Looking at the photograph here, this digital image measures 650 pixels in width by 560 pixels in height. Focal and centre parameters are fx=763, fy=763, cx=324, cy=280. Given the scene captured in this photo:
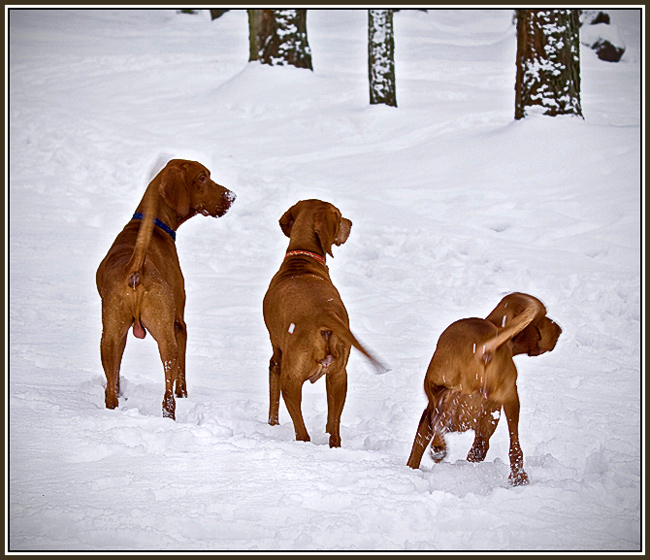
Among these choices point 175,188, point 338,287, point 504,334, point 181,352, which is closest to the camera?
point 504,334

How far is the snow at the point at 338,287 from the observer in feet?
10.2

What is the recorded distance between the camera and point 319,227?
4.79m

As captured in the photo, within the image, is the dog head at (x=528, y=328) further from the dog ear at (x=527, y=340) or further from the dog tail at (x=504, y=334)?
the dog tail at (x=504, y=334)

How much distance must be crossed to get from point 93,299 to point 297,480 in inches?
169

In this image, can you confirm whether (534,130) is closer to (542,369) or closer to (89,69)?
(542,369)

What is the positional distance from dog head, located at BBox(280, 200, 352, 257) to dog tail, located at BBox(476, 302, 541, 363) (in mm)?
1623

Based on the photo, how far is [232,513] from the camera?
9.99 feet

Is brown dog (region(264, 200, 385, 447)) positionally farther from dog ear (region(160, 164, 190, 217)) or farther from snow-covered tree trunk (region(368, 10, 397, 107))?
snow-covered tree trunk (region(368, 10, 397, 107))

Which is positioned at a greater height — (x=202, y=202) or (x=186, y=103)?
(x=202, y=202)

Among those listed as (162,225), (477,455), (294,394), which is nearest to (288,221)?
(162,225)

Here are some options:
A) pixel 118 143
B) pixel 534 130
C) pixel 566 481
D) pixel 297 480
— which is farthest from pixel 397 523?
pixel 118 143

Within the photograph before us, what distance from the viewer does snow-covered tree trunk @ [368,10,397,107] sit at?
12.9 m

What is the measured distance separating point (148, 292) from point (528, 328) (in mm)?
2049

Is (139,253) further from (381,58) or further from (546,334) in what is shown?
(381,58)
